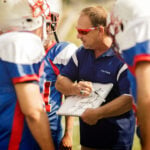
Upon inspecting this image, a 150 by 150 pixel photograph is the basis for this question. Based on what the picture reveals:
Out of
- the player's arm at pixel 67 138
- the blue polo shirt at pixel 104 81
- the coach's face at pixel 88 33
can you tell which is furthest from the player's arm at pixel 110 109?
the player's arm at pixel 67 138

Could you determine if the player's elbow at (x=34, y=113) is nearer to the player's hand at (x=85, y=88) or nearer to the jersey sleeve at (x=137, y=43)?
the jersey sleeve at (x=137, y=43)

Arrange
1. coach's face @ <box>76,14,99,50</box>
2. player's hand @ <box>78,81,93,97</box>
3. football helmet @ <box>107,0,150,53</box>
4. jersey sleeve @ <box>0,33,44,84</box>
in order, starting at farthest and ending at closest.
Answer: coach's face @ <box>76,14,99,50</box>
player's hand @ <box>78,81,93,97</box>
jersey sleeve @ <box>0,33,44,84</box>
football helmet @ <box>107,0,150,53</box>

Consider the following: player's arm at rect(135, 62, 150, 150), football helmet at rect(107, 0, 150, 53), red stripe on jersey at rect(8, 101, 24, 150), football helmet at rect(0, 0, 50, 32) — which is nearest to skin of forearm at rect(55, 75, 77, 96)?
football helmet at rect(0, 0, 50, 32)

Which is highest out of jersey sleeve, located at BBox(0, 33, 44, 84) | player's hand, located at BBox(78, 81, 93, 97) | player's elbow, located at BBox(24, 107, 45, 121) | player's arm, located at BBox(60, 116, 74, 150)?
jersey sleeve, located at BBox(0, 33, 44, 84)

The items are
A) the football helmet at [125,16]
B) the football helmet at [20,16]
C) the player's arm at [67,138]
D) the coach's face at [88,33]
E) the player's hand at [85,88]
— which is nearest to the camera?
the football helmet at [125,16]

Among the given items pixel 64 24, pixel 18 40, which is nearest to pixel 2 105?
pixel 18 40

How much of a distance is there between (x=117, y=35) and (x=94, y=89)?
90 centimetres

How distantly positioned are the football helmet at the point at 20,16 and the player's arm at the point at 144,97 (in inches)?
37.6

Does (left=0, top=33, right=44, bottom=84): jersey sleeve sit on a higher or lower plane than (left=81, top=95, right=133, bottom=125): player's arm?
higher

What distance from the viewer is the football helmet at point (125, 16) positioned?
274 cm

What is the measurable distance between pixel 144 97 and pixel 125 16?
54 centimetres

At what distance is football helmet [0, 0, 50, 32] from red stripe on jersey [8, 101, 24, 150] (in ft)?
1.91

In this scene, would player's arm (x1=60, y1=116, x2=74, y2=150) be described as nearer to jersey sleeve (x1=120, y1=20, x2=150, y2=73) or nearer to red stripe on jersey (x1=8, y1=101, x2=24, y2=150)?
red stripe on jersey (x1=8, y1=101, x2=24, y2=150)

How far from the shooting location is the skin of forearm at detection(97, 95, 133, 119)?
3.57m
